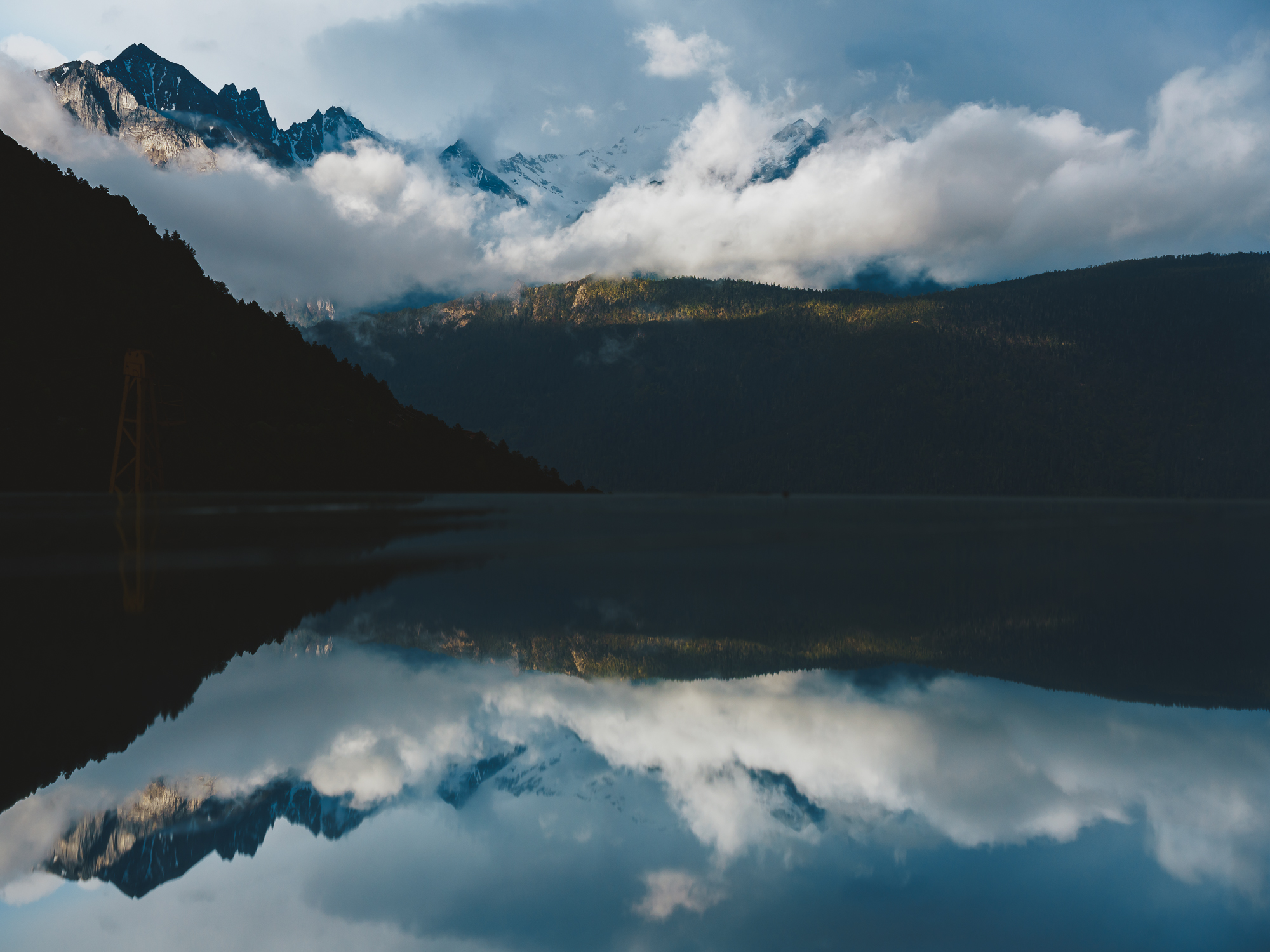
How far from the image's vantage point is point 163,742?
22.9 feet

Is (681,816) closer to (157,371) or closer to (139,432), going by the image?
(139,432)

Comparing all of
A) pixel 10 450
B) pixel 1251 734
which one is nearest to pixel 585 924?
pixel 1251 734

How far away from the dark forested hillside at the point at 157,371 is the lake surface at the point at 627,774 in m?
84.1

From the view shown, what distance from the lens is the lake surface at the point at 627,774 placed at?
14.9ft

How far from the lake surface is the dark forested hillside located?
276 ft

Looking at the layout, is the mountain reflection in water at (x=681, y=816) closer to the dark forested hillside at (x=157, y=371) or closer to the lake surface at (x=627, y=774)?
the lake surface at (x=627, y=774)

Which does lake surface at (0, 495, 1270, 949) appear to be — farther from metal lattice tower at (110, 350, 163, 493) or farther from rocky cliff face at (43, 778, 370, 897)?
metal lattice tower at (110, 350, 163, 493)

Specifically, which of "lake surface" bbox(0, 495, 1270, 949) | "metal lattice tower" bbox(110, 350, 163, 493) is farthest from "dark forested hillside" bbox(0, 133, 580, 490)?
"lake surface" bbox(0, 495, 1270, 949)

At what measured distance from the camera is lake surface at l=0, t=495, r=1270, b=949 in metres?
4.53

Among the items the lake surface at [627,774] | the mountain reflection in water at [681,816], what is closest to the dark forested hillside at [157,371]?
the lake surface at [627,774]

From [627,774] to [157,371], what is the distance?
105530mm

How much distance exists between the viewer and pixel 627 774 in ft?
22.3

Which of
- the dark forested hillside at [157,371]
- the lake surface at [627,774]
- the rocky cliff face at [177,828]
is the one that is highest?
the dark forested hillside at [157,371]

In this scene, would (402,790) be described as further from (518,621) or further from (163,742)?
(518,621)
